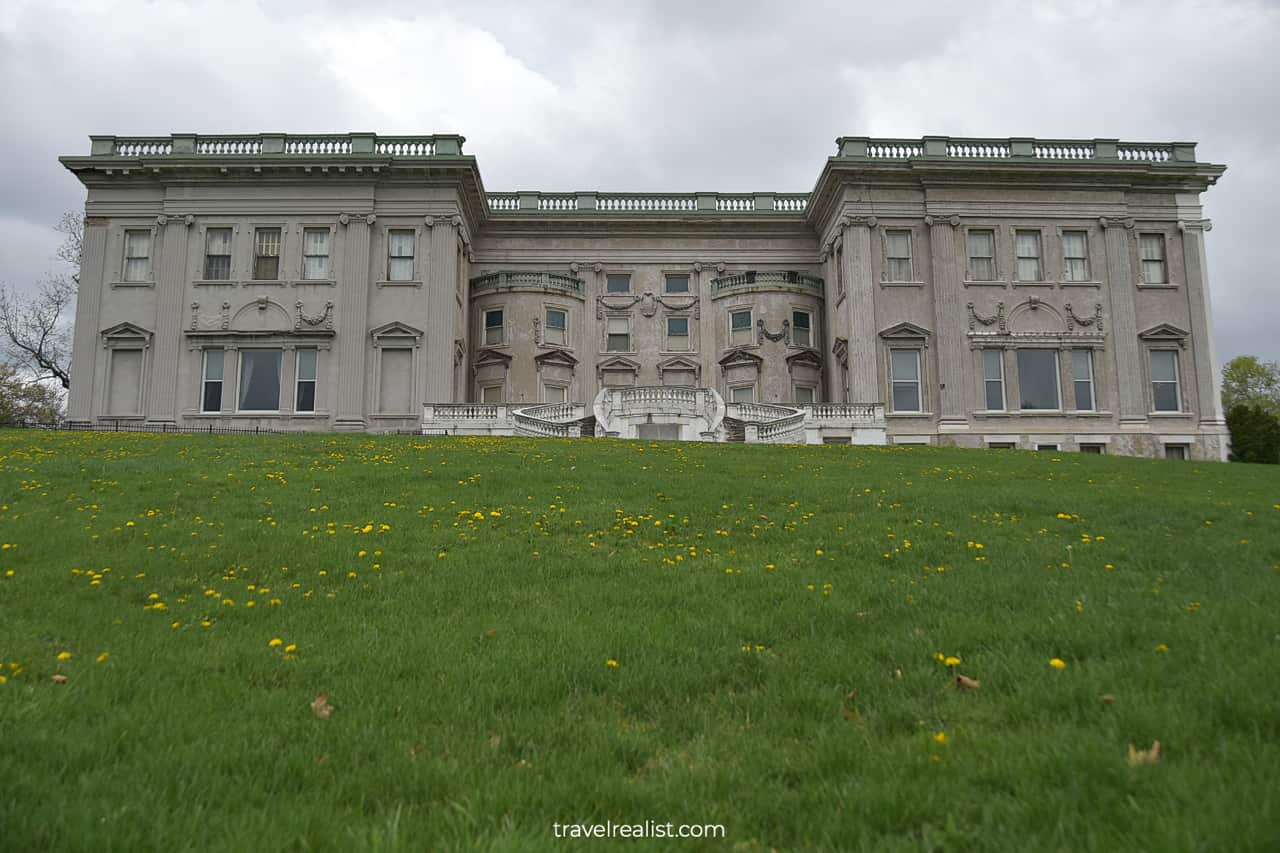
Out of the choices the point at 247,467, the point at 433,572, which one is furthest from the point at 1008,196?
the point at 433,572

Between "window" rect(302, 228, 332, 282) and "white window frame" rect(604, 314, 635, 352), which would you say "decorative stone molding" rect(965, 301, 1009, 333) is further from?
"window" rect(302, 228, 332, 282)

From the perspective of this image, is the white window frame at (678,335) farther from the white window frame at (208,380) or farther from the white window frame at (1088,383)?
the white window frame at (208,380)

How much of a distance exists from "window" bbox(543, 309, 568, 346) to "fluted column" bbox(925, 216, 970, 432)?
57.5 ft

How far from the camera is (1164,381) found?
121 feet

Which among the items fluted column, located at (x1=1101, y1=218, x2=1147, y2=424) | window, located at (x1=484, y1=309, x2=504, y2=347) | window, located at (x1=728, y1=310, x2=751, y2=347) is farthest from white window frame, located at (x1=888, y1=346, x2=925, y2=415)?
window, located at (x1=484, y1=309, x2=504, y2=347)

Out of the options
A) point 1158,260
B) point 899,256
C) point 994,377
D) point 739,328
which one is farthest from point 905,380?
point 1158,260

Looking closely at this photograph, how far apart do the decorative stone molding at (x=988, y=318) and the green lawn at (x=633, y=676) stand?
26.5m

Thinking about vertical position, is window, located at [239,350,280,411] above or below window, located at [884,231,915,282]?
below

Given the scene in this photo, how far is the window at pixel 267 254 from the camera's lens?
37156 millimetres

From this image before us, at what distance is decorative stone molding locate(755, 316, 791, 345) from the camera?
40875mm

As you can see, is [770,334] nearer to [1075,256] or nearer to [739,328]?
[739,328]

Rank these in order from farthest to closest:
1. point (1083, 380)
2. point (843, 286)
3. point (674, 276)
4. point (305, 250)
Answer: point (674, 276) → point (843, 286) → point (305, 250) → point (1083, 380)

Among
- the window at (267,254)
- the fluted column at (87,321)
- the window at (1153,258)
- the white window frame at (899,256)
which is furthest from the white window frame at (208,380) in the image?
the window at (1153,258)

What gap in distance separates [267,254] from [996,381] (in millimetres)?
32981
